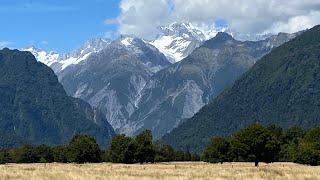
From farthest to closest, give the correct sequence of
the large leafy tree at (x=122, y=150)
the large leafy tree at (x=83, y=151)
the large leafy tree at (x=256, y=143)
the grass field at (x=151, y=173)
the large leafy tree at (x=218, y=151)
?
1. the large leafy tree at (x=218, y=151)
2. the large leafy tree at (x=83, y=151)
3. the large leafy tree at (x=122, y=150)
4. the large leafy tree at (x=256, y=143)
5. the grass field at (x=151, y=173)

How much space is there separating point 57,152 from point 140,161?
149 feet

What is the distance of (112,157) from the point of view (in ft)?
461

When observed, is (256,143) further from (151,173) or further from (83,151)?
(151,173)

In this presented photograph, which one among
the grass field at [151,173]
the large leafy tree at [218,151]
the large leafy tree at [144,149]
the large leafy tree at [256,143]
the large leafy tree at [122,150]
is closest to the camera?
the grass field at [151,173]

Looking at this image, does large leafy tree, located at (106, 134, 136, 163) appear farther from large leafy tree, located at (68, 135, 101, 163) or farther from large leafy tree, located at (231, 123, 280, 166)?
large leafy tree, located at (231, 123, 280, 166)

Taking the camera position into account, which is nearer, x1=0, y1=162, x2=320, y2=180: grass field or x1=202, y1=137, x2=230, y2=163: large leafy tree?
x1=0, y1=162, x2=320, y2=180: grass field

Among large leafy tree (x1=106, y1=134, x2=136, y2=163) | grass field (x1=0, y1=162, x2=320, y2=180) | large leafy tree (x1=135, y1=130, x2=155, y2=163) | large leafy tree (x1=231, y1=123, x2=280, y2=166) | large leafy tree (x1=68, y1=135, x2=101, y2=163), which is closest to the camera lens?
grass field (x1=0, y1=162, x2=320, y2=180)

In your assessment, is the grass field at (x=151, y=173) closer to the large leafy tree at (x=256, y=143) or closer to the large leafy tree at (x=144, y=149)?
the large leafy tree at (x=256, y=143)

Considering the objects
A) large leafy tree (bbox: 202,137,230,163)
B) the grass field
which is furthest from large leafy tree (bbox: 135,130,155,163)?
the grass field

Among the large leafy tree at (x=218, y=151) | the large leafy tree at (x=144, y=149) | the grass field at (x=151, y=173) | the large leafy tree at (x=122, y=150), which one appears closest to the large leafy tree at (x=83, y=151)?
the large leafy tree at (x=122, y=150)

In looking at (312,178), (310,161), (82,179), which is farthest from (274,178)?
(310,161)

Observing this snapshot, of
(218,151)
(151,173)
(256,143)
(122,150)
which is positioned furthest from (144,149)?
(151,173)

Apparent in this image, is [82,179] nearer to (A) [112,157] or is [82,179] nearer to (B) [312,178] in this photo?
(B) [312,178]

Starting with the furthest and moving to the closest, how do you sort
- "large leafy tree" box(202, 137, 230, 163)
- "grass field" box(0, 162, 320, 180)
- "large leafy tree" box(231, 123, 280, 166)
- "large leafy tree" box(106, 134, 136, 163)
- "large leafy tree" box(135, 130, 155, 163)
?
"large leafy tree" box(202, 137, 230, 163)
"large leafy tree" box(135, 130, 155, 163)
"large leafy tree" box(106, 134, 136, 163)
"large leafy tree" box(231, 123, 280, 166)
"grass field" box(0, 162, 320, 180)
